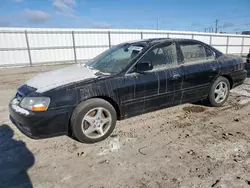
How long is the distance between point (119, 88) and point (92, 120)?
69cm

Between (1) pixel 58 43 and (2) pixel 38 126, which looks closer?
(2) pixel 38 126

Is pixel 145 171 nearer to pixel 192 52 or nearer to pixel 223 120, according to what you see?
pixel 223 120

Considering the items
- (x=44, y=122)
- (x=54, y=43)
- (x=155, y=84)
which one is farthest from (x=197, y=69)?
(x=54, y=43)

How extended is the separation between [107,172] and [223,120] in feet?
8.80

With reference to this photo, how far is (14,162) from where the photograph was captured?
263 centimetres

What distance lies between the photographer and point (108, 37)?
16.8 meters

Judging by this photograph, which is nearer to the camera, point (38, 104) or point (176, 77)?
point (38, 104)

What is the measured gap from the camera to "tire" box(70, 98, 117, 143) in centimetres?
289

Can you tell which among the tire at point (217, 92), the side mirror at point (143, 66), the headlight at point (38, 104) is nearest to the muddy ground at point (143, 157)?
the tire at point (217, 92)

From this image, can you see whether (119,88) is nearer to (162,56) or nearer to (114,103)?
(114,103)

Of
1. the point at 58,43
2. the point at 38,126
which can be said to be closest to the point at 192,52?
the point at 38,126

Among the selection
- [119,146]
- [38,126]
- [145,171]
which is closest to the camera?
[145,171]

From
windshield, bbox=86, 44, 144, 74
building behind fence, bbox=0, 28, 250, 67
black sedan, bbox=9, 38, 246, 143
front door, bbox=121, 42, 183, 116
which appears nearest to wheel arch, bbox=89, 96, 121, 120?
black sedan, bbox=9, 38, 246, 143

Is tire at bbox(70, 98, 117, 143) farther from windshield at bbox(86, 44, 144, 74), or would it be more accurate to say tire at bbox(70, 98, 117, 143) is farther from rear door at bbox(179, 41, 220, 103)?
rear door at bbox(179, 41, 220, 103)
